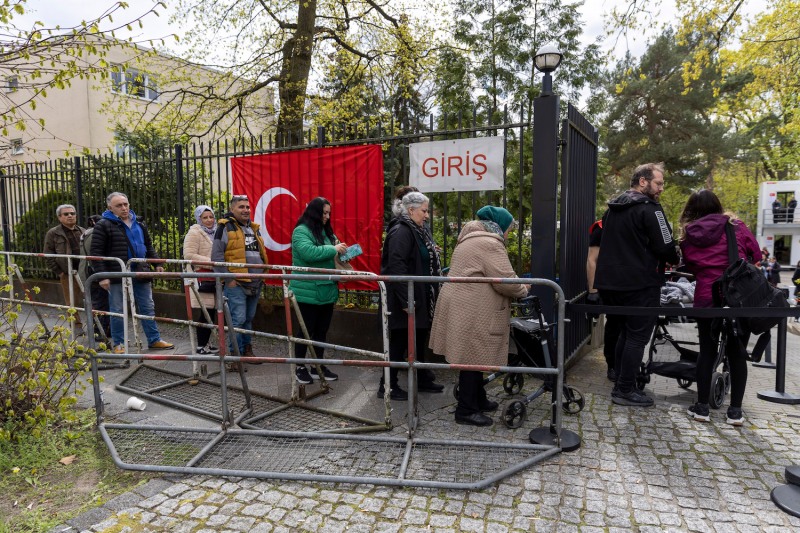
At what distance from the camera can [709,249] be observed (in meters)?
3.96

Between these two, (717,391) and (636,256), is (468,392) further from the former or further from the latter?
(717,391)

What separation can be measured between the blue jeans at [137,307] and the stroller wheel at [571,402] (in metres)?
4.52

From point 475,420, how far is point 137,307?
4349 mm

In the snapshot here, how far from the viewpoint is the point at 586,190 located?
5730 millimetres

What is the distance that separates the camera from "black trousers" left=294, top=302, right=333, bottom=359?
472cm

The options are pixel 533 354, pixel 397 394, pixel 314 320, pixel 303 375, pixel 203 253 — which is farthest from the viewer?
pixel 203 253

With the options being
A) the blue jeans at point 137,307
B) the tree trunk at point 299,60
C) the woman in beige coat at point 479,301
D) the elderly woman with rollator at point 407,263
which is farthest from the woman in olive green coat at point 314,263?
the tree trunk at point 299,60

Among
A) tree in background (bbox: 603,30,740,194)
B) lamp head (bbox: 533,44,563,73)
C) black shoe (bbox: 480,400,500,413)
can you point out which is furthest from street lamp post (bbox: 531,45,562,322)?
tree in background (bbox: 603,30,740,194)

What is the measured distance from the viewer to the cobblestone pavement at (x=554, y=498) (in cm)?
270

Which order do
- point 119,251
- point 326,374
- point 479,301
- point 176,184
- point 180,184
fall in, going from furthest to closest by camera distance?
point 176,184 < point 180,184 < point 119,251 < point 326,374 < point 479,301

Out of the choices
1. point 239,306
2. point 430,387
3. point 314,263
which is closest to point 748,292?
point 430,387

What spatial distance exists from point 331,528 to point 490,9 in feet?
48.3

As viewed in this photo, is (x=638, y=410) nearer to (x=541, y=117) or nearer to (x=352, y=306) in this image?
(x=541, y=117)

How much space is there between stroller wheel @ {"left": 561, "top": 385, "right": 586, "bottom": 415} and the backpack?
49.5 inches
